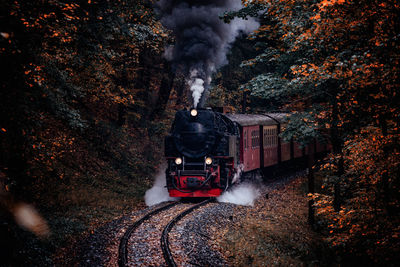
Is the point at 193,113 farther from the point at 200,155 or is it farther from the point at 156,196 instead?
the point at 156,196

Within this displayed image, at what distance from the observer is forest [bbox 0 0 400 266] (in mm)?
5859

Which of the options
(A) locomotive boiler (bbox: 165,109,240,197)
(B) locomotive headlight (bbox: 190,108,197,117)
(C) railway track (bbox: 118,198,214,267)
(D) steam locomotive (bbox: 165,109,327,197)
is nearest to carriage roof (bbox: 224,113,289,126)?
(D) steam locomotive (bbox: 165,109,327,197)

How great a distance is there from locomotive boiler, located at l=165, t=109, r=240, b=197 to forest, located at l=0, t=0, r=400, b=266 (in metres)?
1.93

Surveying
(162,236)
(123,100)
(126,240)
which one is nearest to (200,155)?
(123,100)

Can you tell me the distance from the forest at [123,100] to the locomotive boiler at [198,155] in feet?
6.32

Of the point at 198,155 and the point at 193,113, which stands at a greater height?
the point at 193,113

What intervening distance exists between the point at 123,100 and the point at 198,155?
146 inches

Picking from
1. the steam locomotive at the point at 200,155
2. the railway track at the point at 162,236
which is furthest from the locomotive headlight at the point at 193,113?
the railway track at the point at 162,236

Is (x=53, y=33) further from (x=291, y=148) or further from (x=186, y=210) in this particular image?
(x=291, y=148)

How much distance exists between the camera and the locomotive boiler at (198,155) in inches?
453

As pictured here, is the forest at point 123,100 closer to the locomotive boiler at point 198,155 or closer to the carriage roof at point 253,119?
the locomotive boiler at point 198,155

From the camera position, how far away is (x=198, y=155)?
11.5m

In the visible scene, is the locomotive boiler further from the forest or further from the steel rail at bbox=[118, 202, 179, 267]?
the forest

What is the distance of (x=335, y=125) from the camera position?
8.74m
